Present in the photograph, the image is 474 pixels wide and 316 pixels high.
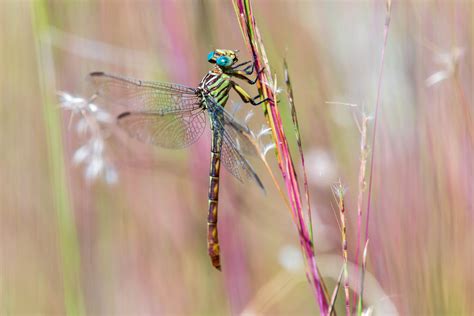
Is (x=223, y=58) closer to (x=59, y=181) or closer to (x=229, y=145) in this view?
(x=229, y=145)

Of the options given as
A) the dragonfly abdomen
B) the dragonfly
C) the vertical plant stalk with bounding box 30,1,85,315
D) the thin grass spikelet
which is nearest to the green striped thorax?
the dragonfly

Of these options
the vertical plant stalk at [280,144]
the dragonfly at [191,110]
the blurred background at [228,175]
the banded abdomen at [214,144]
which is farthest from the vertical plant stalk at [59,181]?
the vertical plant stalk at [280,144]

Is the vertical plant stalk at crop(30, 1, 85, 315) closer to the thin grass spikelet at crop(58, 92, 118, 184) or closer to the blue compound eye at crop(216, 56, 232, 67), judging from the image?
the thin grass spikelet at crop(58, 92, 118, 184)

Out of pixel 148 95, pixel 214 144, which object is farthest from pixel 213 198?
pixel 148 95

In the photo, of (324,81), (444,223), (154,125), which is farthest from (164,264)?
(444,223)

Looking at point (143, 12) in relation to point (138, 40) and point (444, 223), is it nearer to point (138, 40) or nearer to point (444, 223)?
point (138, 40)

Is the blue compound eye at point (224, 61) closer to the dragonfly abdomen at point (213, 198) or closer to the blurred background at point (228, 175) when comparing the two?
the blurred background at point (228, 175)
